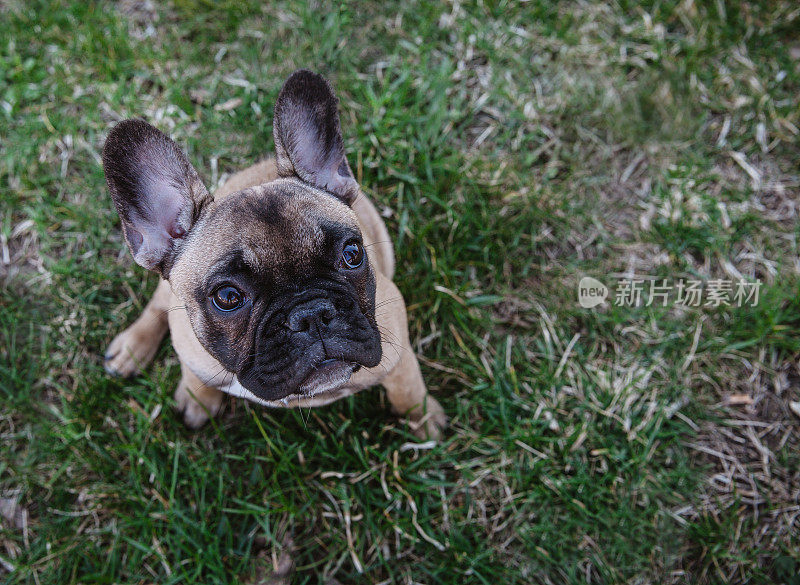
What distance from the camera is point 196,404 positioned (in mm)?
4000

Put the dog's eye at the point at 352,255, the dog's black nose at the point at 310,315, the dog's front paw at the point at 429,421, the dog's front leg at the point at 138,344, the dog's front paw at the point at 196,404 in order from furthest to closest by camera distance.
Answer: the dog's front leg at the point at 138,344 → the dog's front paw at the point at 429,421 → the dog's front paw at the point at 196,404 → the dog's eye at the point at 352,255 → the dog's black nose at the point at 310,315

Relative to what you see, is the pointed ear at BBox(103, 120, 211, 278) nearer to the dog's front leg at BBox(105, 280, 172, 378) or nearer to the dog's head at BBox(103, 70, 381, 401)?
the dog's head at BBox(103, 70, 381, 401)

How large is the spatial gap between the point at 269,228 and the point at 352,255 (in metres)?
0.40

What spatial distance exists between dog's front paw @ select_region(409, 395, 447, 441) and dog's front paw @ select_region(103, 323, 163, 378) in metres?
1.72

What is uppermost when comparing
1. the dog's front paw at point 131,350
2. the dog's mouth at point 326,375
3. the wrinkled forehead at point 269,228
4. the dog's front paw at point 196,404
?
the wrinkled forehead at point 269,228

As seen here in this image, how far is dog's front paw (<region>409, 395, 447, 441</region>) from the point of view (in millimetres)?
3938

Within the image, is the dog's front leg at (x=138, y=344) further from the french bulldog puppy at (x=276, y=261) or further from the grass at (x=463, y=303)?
the french bulldog puppy at (x=276, y=261)

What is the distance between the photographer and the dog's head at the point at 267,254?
2.73 meters

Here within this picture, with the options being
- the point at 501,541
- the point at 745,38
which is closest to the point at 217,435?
the point at 501,541

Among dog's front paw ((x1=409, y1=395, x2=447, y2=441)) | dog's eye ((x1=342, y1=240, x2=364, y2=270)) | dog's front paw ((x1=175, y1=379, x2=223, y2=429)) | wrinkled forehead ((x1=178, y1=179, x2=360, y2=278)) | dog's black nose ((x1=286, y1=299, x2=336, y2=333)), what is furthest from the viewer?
dog's front paw ((x1=409, y1=395, x2=447, y2=441))

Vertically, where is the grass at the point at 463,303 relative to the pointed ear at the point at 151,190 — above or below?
below

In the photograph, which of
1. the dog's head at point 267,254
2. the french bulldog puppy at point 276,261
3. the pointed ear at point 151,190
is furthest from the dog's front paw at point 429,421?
the pointed ear at point 151,190

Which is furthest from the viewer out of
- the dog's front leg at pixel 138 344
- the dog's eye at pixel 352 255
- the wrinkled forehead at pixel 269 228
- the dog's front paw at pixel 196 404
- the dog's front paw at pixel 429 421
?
the dog's front leg at pixel 138 344

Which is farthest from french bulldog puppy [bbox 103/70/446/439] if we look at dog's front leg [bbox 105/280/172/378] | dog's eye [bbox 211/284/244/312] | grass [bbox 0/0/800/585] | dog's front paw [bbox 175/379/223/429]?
grass [bbox 0/0/800/585]
